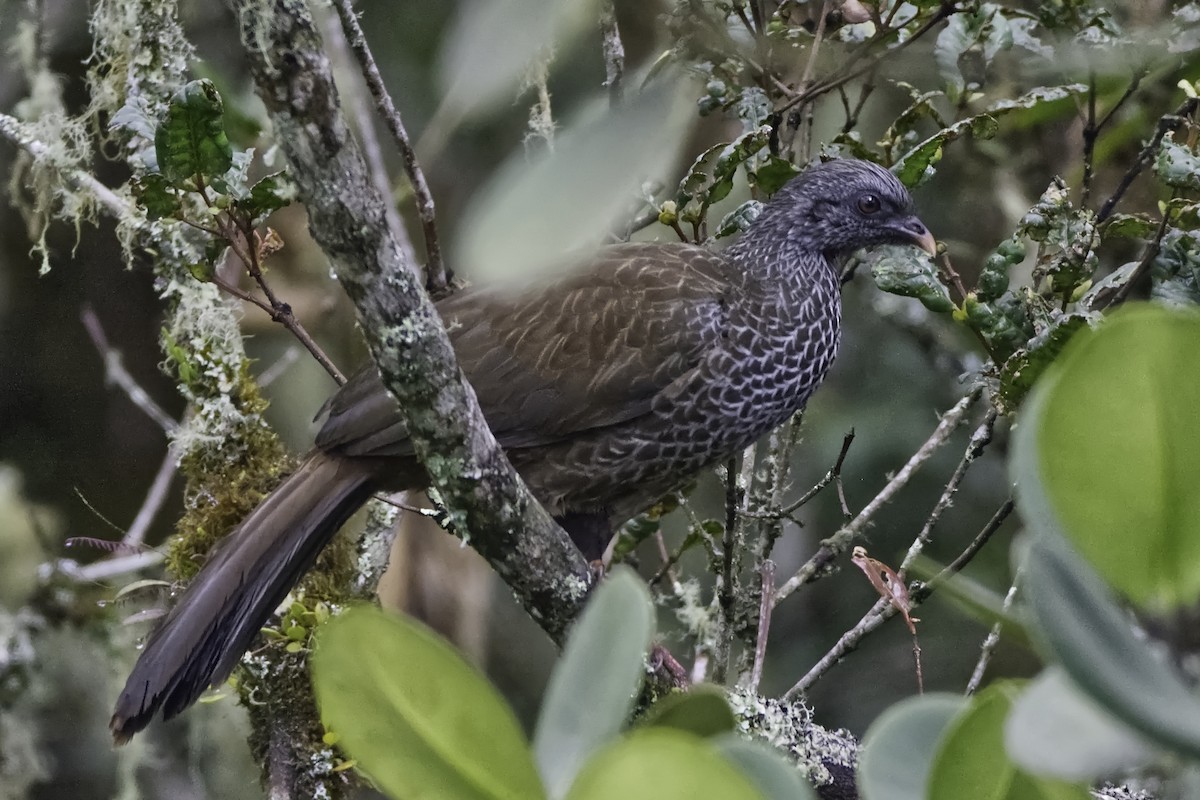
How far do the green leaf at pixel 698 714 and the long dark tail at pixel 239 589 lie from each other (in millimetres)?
1536

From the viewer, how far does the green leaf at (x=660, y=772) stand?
1.68 ft

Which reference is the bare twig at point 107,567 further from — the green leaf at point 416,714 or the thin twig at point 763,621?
the green leaf at point 416,714

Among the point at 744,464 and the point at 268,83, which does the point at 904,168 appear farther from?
the point at 268,83

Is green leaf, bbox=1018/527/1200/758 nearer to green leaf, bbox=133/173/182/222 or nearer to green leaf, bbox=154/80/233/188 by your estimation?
green leaf, bbox=154/80/233/188

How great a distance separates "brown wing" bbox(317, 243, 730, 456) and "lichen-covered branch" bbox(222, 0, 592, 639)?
2.03ft

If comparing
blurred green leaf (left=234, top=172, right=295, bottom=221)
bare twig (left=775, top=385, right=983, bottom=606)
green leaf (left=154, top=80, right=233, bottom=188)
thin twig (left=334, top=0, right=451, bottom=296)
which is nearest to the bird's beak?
bare twig (left=775, top=385, right=983, bottom=606)

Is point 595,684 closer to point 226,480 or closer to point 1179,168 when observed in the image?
point 1179,168

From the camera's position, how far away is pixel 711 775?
0.52 metres

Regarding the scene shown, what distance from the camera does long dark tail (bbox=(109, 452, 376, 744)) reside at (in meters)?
2.05

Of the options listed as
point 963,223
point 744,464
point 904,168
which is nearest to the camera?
point 904,168

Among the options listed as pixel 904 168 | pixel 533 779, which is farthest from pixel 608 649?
pixel 904 168

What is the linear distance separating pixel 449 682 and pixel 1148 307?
14.8 inches

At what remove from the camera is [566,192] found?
1.60ft

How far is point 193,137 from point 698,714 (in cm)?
139
